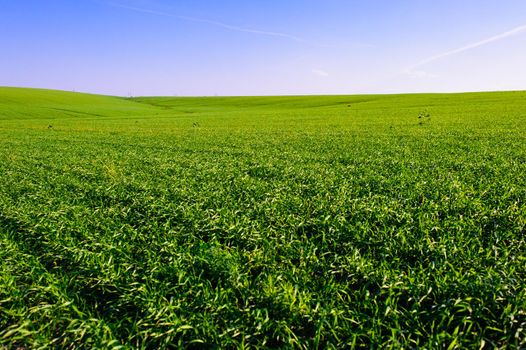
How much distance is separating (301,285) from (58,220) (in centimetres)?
618

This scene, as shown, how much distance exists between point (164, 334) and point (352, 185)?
8.06m

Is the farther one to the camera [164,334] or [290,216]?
[290,216]

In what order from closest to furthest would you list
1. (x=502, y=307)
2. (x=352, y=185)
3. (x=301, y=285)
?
1. (x=502, y=307)
2. (x=301, y=285)
3. (x=352, y=185)

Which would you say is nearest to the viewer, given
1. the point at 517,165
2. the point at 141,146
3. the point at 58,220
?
the point at 58,220

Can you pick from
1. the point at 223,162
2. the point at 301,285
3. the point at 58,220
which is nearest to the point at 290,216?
the point at 301,285

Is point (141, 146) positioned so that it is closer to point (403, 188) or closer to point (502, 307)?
point (403, 188)

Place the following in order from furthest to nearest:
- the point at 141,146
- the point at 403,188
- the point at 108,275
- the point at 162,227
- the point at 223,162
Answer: the point at 141,146 < the point at 223,162 < the point at 403,188 < the point at 162,227 < the point at 108,275

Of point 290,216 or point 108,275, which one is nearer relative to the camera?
point 108,275

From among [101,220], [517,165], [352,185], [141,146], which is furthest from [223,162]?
[517,165]

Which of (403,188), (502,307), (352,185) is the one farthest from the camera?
(352,185)

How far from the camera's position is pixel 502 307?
4363mm

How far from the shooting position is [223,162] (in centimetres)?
1683

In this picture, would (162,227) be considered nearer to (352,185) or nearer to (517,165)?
(352,185)

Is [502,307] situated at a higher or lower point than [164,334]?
higher
